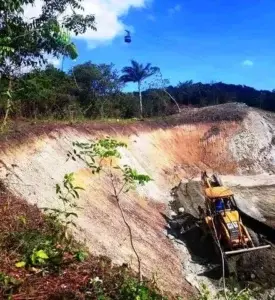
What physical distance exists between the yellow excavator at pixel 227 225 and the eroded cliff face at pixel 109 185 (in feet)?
5.84

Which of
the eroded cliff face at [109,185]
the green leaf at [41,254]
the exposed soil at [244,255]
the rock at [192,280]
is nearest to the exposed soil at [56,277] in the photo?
the green leaf at [41,254]

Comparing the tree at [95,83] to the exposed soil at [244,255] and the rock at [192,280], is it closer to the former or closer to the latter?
the exposed soil at [244,255]

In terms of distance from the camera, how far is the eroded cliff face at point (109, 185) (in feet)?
46.6

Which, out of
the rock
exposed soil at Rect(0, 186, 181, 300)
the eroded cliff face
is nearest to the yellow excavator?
the rock

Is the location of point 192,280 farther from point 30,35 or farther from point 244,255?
point 30,35

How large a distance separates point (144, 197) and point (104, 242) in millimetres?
8101

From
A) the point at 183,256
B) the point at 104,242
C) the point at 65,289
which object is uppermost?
the point at 65,289

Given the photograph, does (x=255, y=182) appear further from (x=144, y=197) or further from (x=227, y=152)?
(x=144, y=197)

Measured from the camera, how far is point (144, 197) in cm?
2220

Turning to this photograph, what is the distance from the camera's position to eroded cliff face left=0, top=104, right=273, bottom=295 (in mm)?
14211

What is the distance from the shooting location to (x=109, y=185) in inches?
782

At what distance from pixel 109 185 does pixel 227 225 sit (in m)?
5.90

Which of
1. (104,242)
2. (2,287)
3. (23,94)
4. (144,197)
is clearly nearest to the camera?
(2,287)

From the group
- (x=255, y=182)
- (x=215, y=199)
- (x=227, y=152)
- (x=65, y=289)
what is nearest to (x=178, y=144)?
(x=227, y=152)
